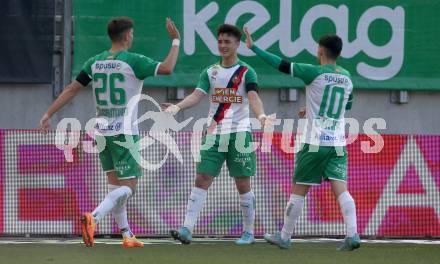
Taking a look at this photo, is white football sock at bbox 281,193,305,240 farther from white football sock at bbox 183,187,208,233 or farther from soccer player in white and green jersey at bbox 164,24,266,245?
white football sock at bbox 183,187,208,233

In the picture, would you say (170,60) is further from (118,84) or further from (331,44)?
(331,44)

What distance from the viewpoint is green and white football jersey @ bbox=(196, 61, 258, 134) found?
38.5ft

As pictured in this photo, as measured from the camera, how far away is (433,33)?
18.5 m

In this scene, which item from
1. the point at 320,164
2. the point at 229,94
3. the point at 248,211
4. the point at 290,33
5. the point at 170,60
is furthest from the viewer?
the point at 290,33

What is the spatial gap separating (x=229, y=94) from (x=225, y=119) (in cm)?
26

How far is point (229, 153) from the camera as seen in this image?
11.9 meters

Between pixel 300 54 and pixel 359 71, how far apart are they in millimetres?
929

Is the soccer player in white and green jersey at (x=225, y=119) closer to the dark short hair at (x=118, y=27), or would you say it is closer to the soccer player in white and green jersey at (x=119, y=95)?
the soccer player in white and green jersey at (x=119, y=95)

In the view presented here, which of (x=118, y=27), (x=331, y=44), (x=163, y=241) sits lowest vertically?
(x=163, y=241)

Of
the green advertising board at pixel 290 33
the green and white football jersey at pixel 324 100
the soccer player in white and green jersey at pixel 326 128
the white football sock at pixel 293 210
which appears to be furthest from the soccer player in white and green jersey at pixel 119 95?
the green advertising board at pixel 290 33

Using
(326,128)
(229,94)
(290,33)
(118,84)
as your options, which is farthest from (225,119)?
(290,33)

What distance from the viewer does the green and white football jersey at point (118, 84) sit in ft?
35.8

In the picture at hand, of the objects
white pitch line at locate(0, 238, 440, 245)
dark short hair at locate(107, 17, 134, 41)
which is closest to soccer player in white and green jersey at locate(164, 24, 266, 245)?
white pitch line at locate(0, 238, 440, 245)

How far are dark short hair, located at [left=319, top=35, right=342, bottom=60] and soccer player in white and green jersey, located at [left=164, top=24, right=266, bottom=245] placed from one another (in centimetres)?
94
